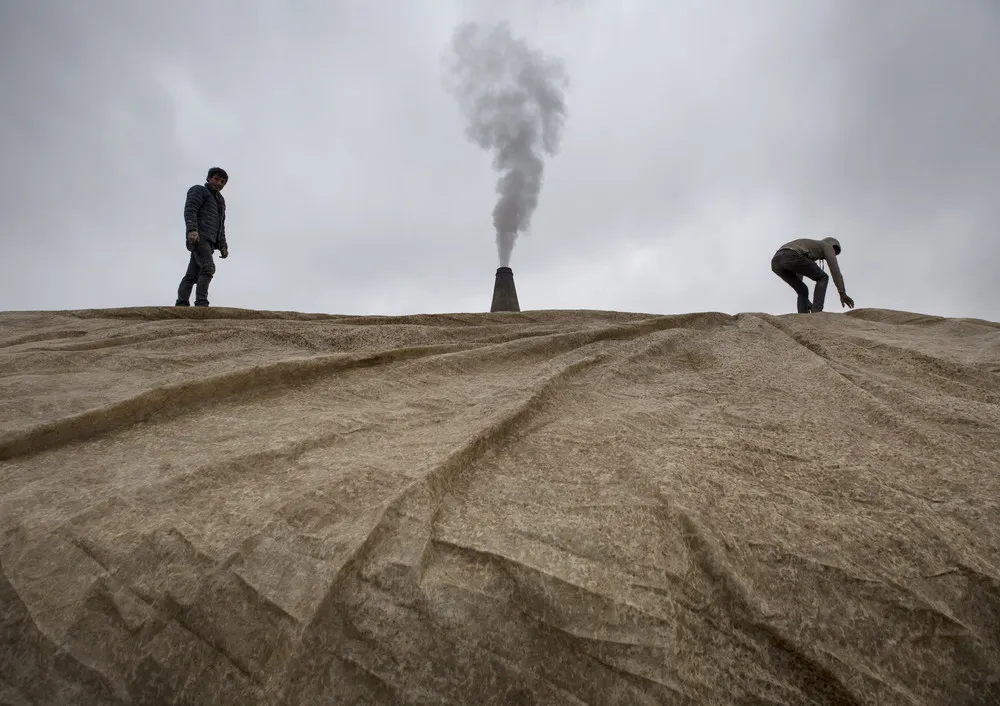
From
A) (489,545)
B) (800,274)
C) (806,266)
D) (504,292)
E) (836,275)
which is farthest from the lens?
(504,292)

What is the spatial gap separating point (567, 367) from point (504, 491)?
40.8 inches

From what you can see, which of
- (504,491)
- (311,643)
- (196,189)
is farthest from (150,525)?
(196,189)

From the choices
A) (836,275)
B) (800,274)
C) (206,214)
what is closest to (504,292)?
(800,274)

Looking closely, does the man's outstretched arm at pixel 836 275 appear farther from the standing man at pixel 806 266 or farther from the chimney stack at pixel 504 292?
the chimney stack at pixel 504 292

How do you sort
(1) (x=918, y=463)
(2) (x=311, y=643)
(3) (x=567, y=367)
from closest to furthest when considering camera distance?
(2) (x=311, y=643)
(1) (x=918, y=463)
(3) (x=567, y=367)

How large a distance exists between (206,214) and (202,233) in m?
0.17

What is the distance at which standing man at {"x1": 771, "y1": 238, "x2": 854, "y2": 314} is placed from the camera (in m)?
5.06

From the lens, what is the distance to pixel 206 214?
451 cm

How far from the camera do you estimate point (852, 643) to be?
3.65 ft

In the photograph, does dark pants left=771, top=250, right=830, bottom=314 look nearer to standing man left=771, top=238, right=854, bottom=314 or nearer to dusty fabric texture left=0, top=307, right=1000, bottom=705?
standing man left=771, top=238, right=854, bottom=314

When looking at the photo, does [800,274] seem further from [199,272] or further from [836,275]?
[199,272]

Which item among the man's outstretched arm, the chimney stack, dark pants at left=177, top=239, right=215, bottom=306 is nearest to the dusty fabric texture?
dark pants at left=177, top=239, right=215, bottom=306

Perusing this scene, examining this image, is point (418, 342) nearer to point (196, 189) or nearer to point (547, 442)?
point (547, 442)

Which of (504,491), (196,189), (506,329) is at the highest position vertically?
(196,189)
